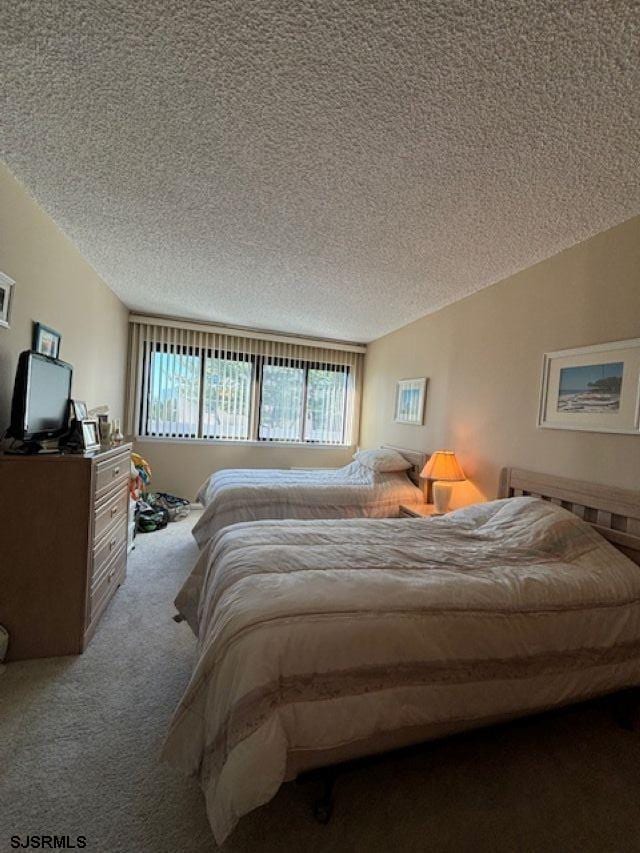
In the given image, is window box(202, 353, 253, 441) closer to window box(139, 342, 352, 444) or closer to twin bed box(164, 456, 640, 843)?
window box(139, 342, 352, 444)

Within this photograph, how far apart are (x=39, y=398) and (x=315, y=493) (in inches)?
83.3

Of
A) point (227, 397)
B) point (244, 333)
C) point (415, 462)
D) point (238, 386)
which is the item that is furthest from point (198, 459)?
point (415, 462)

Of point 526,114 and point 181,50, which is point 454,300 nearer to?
point 526,114

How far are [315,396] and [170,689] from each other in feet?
13.6

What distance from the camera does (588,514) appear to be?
209 centimetres

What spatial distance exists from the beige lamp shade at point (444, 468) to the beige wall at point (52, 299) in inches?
117

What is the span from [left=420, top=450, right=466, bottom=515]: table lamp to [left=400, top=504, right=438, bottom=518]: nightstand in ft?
0.32

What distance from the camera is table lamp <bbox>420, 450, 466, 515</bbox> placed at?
2.99 m

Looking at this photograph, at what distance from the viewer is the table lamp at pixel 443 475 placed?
9.81 ft

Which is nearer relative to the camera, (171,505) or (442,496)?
(442,496)

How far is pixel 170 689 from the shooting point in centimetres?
171

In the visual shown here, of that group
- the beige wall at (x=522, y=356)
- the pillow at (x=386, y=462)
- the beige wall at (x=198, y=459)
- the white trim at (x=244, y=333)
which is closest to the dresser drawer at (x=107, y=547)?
the beige wall at (x=198, y=459)

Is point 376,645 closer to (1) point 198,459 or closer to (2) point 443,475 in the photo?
(2) point 443,475

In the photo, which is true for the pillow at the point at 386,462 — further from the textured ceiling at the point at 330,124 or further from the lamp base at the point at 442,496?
the textured ceiling at the point at 330,124
